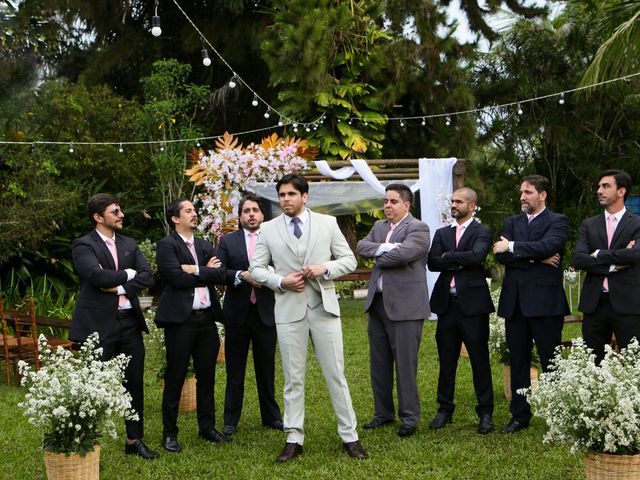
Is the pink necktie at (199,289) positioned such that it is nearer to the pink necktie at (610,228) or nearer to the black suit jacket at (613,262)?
the black suit jacket at (613,262)

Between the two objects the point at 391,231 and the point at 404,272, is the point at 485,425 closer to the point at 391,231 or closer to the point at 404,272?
the point at 404,272

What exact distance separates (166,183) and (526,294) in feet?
30.5

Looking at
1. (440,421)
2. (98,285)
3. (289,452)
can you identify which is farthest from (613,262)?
(98,285)

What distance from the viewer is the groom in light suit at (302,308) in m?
5.43

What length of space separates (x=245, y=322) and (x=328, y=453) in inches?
47.0

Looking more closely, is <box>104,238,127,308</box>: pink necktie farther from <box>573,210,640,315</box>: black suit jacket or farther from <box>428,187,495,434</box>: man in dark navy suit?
<box>573,210,640,315</box>: black suit jacket

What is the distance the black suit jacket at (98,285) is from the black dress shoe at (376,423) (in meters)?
1.91

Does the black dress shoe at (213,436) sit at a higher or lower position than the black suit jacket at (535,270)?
lower

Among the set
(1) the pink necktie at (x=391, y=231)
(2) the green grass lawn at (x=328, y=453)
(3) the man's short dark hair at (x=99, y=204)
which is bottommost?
(2) the green grass lawn at (x=328, y=453)

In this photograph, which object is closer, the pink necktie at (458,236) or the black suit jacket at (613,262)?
the black suit jacket at (613,262)

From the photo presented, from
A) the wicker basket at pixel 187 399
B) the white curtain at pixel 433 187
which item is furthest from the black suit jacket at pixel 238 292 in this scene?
the white curtain at pixel 433 187

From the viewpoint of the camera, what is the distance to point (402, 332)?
6.14 m

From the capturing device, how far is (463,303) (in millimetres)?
6109

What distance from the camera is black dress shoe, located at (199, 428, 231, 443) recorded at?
6.00m
